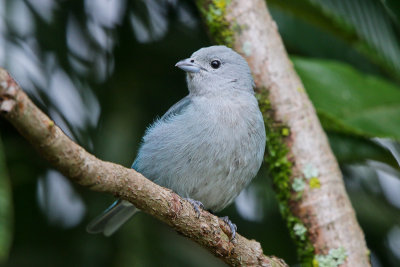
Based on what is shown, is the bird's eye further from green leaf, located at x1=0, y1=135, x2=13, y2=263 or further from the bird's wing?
green leaf, located at x1=0, y1=135, x2=13, y2=263

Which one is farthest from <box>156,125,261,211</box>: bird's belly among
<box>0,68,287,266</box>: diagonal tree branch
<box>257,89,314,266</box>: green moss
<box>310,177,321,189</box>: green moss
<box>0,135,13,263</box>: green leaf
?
<box>0,135,13,263</box>: green leaf

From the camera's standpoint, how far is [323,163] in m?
3.65

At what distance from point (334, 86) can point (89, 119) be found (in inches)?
72.2

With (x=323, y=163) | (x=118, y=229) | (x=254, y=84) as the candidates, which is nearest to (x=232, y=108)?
(x=254, y=84)

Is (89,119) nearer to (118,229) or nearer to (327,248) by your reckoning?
(118,229)

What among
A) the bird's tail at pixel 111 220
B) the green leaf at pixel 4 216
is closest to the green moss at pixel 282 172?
the bird's tail at pixel 111 220

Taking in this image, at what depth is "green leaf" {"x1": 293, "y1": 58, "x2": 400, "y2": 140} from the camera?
4078 mm

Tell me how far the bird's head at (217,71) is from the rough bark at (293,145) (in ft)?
0.27

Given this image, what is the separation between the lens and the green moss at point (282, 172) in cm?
360

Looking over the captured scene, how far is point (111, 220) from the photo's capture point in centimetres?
400

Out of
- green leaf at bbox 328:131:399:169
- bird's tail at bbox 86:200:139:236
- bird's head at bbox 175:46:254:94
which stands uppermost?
bird's head at bbox 175:46:254:94

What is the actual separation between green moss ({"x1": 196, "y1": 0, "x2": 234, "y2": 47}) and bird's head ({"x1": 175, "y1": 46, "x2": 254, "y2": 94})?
80mm

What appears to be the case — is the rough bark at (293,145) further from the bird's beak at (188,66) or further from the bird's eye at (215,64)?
the bird's beak at (188,66)

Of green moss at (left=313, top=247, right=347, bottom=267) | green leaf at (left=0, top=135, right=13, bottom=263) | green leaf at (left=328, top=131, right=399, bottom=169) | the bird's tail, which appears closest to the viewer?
green leaf at (left=0, top=135, right=13, bottom=263)
